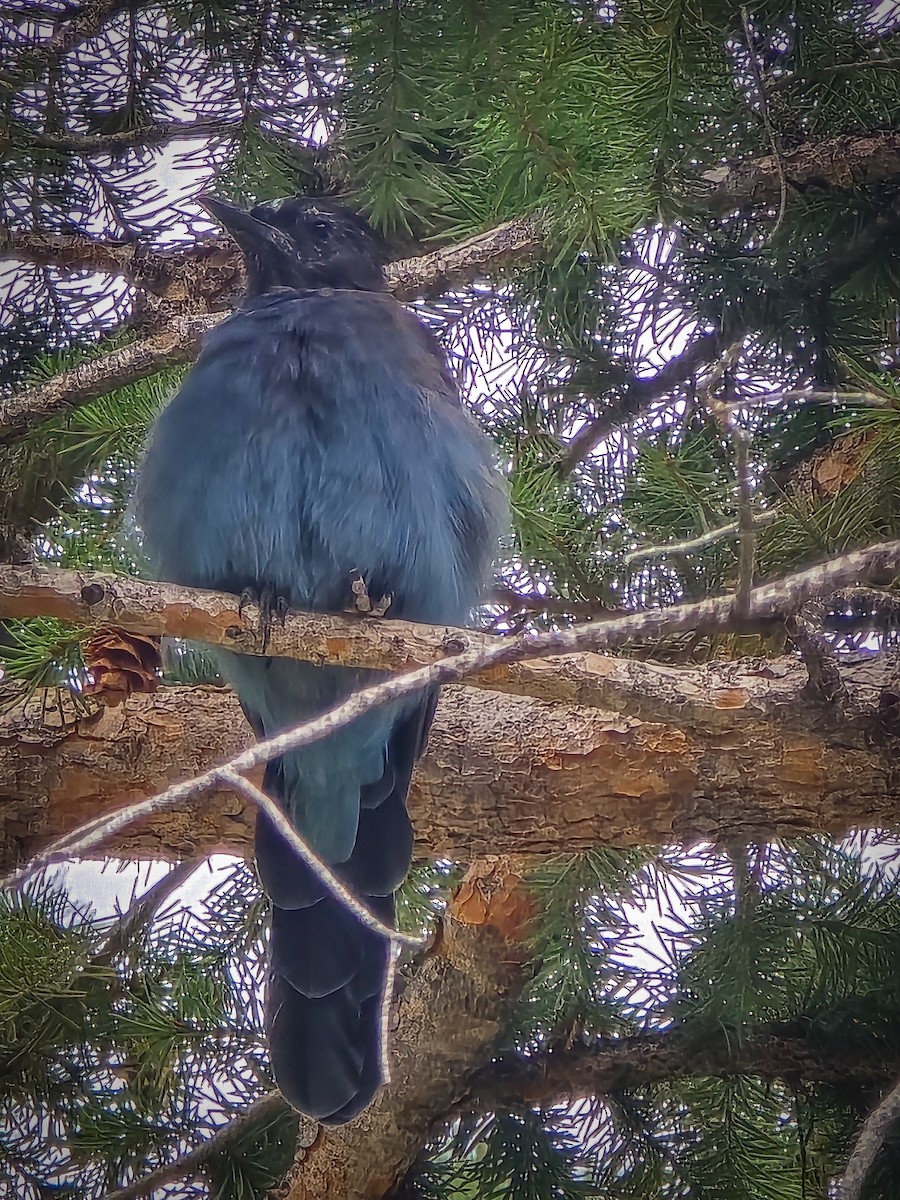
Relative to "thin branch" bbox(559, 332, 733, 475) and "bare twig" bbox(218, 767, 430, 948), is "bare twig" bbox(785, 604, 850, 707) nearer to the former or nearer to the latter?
"thin branch" bbox(559, 332, 733, 475)

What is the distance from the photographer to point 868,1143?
1.22 m

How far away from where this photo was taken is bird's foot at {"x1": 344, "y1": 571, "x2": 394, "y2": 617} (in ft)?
4.45

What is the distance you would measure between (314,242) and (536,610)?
1.68 feet

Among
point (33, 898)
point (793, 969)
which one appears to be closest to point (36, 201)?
point (33, 898)

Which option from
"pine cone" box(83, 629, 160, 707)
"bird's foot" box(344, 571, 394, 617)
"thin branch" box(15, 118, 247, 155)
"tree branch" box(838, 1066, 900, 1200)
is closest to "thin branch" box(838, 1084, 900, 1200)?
"tree branch" box(838, 1066, 900, 1200)

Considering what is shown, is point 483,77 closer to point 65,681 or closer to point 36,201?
point 36,201

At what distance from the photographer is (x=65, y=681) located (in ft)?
4.54

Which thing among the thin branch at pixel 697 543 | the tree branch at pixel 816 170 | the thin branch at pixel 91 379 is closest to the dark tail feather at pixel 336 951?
the thin branch at pixel 697 543

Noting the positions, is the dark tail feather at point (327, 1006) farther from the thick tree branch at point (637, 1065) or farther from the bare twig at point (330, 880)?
the thick tree branch at point (637, 1065)

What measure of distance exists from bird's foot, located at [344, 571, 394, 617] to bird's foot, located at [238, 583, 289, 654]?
75 millimetres

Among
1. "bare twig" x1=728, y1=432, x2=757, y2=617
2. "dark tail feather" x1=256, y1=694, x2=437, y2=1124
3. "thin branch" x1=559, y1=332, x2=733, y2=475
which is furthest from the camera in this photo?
"thin branch" x1=559, y1=332, x2=733, y2=475

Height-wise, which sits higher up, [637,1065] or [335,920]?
[335,920]

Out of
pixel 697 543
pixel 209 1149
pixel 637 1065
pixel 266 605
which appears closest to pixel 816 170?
pixel 697 543

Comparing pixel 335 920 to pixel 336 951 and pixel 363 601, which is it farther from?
pixel 363 601
